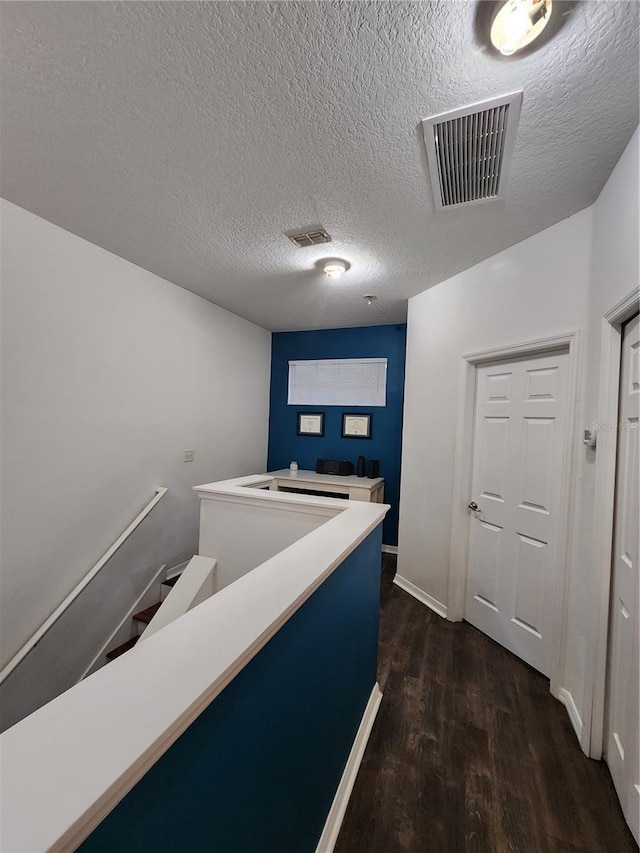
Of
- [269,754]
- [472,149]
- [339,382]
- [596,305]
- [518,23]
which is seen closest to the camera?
[269,754]

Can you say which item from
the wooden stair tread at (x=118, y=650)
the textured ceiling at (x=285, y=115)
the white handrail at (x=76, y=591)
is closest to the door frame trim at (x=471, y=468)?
the textured ceiling at (x=285, y=115)

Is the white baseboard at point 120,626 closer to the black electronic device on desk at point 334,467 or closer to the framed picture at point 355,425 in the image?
the black electronic device on desk at point 334,467

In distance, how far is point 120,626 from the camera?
272cm

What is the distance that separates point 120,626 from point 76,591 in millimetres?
610

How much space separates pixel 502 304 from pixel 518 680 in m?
2.33

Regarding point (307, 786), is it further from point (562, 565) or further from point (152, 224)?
point (152, 224)

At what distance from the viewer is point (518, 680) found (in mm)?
2059

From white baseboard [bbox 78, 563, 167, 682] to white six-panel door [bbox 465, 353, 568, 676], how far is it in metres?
2.57

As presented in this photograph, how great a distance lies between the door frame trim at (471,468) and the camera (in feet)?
6.24

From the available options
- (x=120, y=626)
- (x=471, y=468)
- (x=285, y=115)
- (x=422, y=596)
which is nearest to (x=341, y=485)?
(x=422, y=596)

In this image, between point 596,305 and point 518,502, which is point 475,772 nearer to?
point 518,502

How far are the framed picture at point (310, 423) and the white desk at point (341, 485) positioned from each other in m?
0.70

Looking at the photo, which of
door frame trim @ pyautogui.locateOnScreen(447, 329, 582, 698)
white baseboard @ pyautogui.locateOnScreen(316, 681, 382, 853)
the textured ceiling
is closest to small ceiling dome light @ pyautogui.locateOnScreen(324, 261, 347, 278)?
the textured ceiling

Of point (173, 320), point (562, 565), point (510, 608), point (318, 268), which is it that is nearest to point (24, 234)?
point (173, 320)
